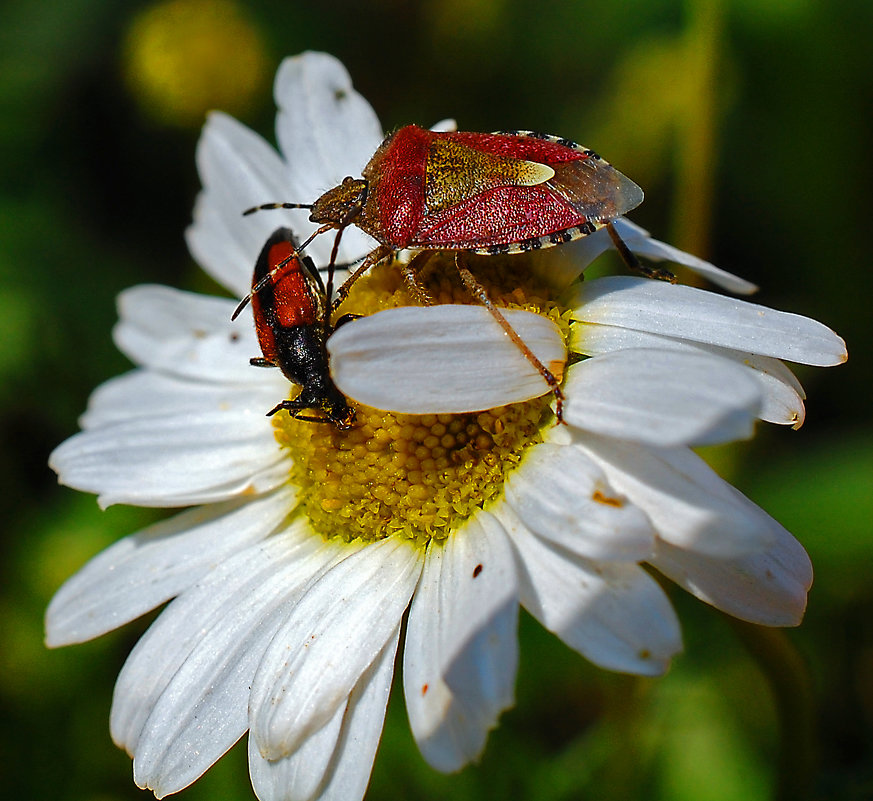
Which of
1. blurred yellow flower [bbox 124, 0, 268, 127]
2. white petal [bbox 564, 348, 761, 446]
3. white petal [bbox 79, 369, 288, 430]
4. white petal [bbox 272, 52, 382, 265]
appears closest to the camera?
white petal [bbox 564, 348, 761, 446]

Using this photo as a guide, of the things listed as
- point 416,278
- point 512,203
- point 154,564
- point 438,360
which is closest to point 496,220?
point 512,203

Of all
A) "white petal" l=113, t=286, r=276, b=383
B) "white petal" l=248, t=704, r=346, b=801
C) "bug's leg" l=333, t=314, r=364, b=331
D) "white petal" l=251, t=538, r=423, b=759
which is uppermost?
"bug's leg" l=333, t=314, r=364, b=331

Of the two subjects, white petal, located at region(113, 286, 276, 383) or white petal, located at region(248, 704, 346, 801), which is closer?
white petal, located at region(248, 704, 346, 801)

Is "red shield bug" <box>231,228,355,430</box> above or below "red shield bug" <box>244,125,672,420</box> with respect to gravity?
below

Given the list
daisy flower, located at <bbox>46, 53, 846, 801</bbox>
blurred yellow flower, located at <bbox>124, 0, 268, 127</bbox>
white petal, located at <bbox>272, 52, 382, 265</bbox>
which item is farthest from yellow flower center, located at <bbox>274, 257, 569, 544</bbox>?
blurred yellow flower, located at <bbox>124, 0, 268, 127</bbox>

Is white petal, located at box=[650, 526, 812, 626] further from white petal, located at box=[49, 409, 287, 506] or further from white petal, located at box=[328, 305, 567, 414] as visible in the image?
white petal, located at box=[49, 409, 287, 506]

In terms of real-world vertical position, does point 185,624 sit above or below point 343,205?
below

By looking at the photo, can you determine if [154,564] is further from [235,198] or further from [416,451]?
[235,198]
